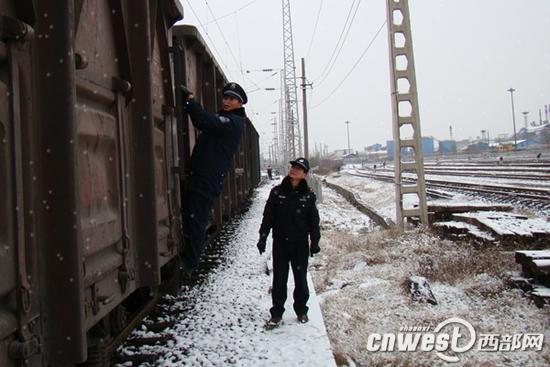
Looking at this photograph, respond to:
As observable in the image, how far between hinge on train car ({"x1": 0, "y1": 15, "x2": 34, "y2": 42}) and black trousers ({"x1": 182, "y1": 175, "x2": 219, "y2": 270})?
2.70 meters

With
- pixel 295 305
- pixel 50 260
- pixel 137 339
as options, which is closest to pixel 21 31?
pixel 50 260

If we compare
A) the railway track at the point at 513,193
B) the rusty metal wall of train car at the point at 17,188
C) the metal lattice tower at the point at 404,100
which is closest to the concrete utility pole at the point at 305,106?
the railway track at the point at 513,193

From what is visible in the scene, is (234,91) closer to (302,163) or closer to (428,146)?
(302,163)

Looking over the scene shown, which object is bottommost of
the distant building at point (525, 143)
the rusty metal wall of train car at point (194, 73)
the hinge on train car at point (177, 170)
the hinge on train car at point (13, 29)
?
the hinge on train car at point (177, 170)

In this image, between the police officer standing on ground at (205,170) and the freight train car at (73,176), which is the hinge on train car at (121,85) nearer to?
the freight train car at (73,176)

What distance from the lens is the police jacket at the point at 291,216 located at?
Answer: 5062mm

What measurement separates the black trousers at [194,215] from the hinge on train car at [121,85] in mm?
1623

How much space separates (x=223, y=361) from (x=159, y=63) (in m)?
2.52

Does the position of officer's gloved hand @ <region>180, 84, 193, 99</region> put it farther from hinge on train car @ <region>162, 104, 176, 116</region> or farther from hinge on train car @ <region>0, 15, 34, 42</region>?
hinge on train car @ <region>0, 15, 34, 42</region>

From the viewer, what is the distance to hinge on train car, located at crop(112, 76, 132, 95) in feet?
9.46

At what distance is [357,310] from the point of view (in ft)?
19.4

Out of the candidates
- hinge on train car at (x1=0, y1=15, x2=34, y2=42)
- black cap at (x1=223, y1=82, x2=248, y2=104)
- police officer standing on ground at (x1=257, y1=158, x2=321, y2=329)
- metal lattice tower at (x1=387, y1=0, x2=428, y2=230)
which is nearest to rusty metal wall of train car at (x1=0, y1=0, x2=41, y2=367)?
hinge on train car at (x1=0, y1=15, x2=34, y2=42)

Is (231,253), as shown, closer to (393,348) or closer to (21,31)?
(393,348)

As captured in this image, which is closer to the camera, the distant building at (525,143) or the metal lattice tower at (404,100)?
the metal lattice tower at (404,100)
